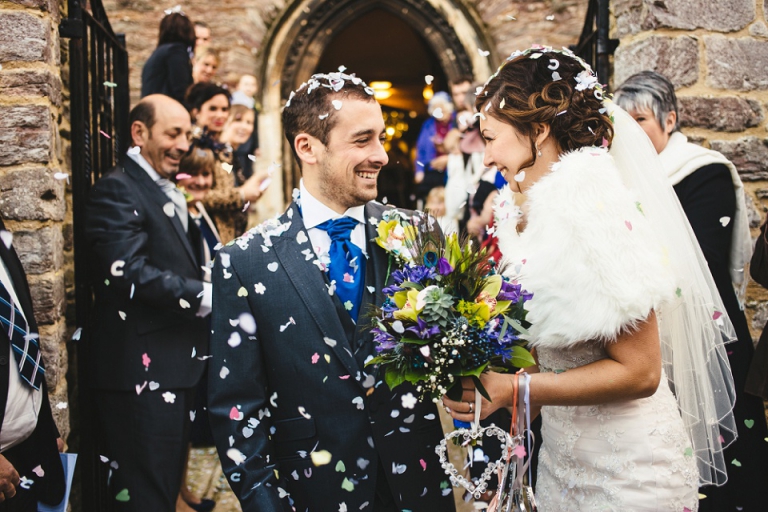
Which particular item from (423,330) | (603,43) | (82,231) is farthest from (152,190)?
(603,43)

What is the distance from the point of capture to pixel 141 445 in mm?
3520

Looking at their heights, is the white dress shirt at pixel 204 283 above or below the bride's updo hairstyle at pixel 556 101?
below

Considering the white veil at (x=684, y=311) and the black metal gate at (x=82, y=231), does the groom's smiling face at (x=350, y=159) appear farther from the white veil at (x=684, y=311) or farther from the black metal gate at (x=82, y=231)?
the black metal gate at (x=82, y=231)

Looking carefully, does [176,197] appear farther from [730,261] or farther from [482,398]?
[730,261]

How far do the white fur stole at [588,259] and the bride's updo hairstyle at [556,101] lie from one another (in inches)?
3.5

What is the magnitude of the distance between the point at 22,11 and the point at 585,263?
9.15 ft

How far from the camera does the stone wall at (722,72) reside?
3.94 m

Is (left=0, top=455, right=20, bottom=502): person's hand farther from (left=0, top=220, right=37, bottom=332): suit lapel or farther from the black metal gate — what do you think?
the black metal gate

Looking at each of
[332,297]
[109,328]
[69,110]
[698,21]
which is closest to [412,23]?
[698,21]

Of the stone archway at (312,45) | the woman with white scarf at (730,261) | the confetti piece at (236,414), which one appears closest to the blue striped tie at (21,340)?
the confetti piece at (236,414)

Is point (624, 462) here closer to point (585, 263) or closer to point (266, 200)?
point (585, 263)

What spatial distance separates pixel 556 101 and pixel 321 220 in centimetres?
84

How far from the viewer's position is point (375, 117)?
2377 millimetres

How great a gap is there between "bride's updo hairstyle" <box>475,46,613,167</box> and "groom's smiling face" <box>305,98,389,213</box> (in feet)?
1.39
